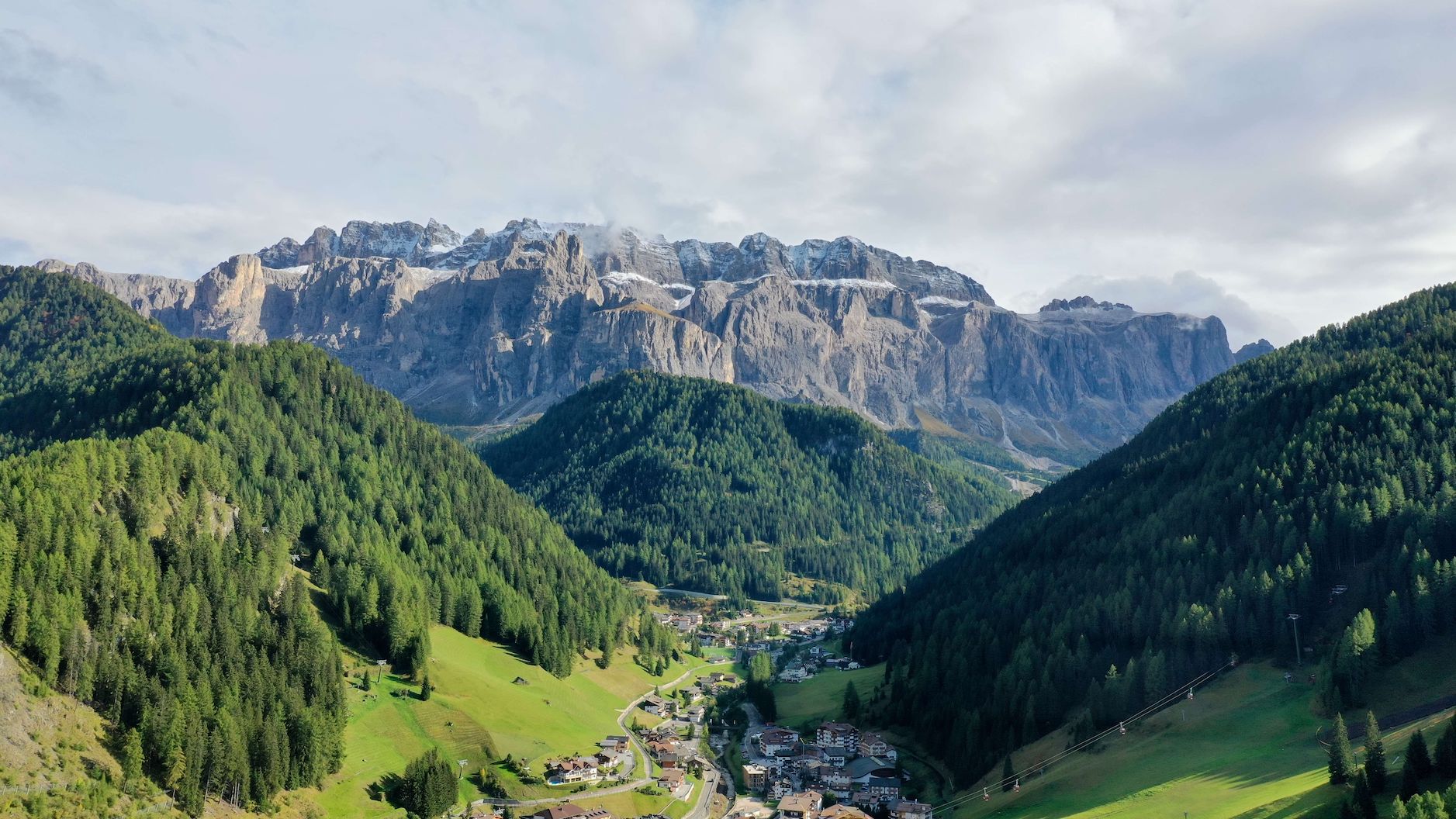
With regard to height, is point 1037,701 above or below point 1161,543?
below

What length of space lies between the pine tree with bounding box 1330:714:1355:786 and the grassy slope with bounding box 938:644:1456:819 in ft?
3.54

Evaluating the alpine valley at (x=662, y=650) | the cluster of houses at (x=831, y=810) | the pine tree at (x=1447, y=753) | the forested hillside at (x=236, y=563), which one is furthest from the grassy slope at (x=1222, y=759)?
the forested hillside at (x=236, y=563)

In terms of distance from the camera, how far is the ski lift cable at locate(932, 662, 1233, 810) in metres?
113

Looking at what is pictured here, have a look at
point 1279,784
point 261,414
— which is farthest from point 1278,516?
point 261,414

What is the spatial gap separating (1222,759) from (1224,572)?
37269mm

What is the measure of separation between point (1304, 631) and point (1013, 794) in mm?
39952

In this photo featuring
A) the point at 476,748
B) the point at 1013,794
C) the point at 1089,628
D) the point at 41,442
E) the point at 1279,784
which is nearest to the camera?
the point at 1279,784

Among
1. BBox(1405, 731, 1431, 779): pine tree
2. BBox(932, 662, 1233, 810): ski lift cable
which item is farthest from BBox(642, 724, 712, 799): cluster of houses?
BBox(1405, 731, 1431, 779): pine tree

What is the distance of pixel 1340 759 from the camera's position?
86562mm

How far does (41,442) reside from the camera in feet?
570

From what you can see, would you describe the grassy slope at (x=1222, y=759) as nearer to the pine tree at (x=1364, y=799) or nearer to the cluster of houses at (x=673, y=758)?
the pine tree at (x=1364, y=799)

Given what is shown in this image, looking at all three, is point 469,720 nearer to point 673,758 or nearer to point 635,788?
point 635,788

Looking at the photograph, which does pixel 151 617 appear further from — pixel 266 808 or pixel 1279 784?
pixel 1279 784

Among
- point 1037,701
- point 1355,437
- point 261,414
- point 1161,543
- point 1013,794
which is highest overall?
point 261,414
